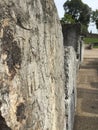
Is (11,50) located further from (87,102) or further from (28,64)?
(87,102)

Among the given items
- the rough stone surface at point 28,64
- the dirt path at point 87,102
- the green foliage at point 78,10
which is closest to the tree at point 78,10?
the green foliage at point 78,10

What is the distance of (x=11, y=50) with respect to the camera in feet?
5.58

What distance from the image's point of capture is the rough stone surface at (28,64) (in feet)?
5.50

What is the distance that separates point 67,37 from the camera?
31.3 ft

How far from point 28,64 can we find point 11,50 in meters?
0.21

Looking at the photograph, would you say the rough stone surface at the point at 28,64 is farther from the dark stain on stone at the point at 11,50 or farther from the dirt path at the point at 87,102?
the dirt path at the point at 87,102

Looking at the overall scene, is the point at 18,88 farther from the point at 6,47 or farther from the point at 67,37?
the point at 67,37

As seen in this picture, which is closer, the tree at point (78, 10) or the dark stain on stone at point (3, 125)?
the dark stain on stone at point (3, 125)

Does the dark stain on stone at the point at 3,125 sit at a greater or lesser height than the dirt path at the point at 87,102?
greater

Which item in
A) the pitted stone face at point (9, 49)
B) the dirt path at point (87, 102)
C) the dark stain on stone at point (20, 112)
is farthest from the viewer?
the dirt path at point (87, 102)

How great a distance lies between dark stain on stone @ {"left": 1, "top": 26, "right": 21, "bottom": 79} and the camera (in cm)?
166

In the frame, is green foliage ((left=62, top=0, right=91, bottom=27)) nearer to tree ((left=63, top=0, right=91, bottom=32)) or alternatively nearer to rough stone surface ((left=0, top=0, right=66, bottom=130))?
tree ((left=63, top=0, right=91, bottom=32))

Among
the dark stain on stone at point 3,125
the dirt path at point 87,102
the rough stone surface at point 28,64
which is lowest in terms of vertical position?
the dirt path at point 87,102

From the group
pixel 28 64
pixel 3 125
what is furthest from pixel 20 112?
pixel 28 64
